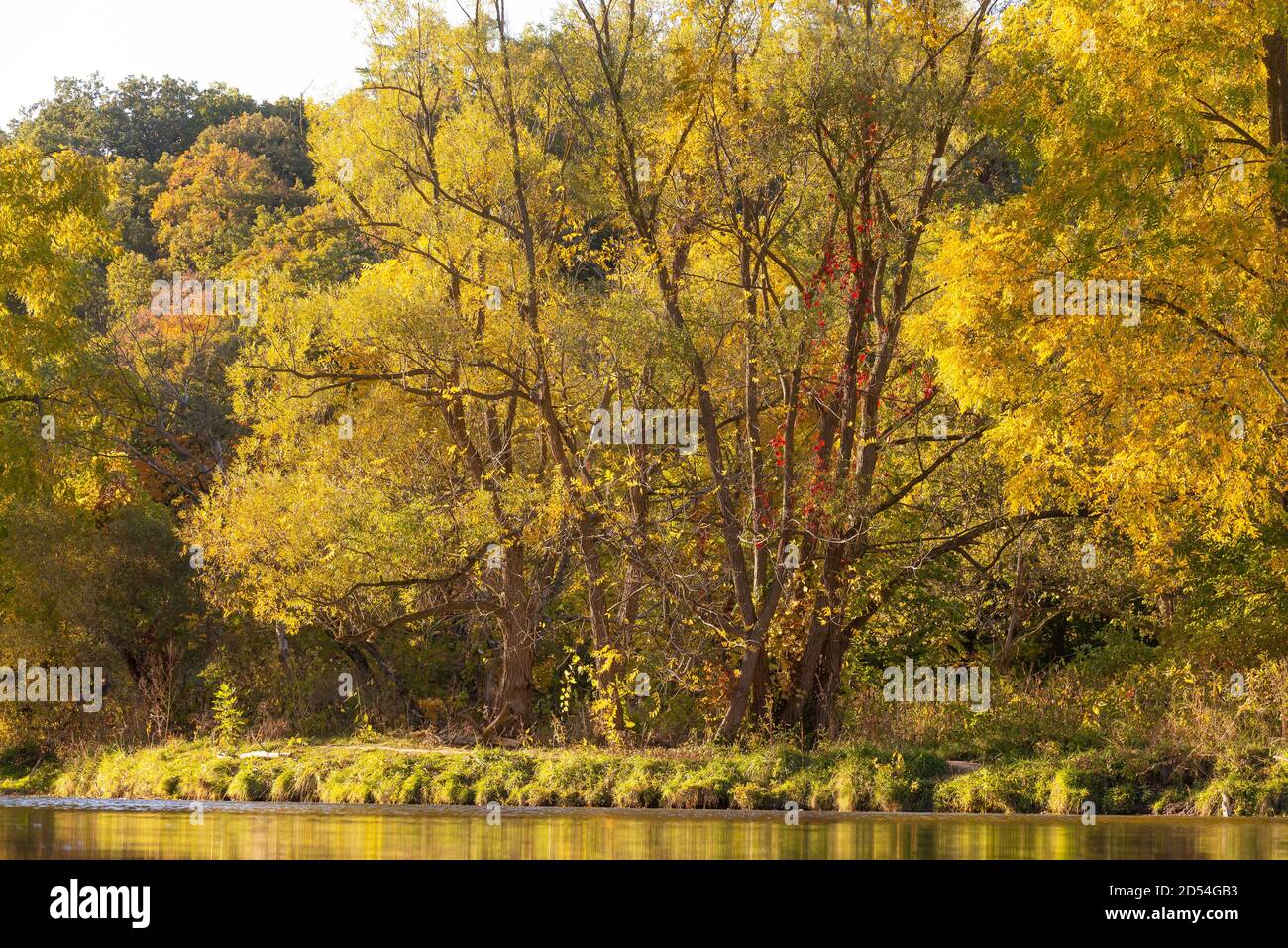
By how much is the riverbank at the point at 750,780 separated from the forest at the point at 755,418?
2.8 inches

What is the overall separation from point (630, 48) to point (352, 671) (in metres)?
13.7

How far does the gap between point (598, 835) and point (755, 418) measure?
26.7 feet

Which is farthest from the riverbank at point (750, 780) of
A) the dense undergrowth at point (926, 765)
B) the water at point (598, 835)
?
the water at point (598, 835)

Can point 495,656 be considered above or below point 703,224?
below

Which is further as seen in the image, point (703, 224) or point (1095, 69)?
point (703, 224)

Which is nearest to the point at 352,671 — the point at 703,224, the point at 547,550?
the point at 547,550

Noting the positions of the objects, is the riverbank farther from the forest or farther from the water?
the water

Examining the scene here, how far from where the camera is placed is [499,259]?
24359 millimetres

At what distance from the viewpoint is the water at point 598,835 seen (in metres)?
13.2

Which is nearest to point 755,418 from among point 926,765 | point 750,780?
point 750,780

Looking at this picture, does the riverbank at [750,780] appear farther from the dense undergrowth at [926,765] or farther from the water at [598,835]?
the water at [598,835]

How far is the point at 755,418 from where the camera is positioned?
72.6 feet

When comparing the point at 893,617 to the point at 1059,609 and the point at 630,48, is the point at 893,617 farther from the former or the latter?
the point at 630,48
